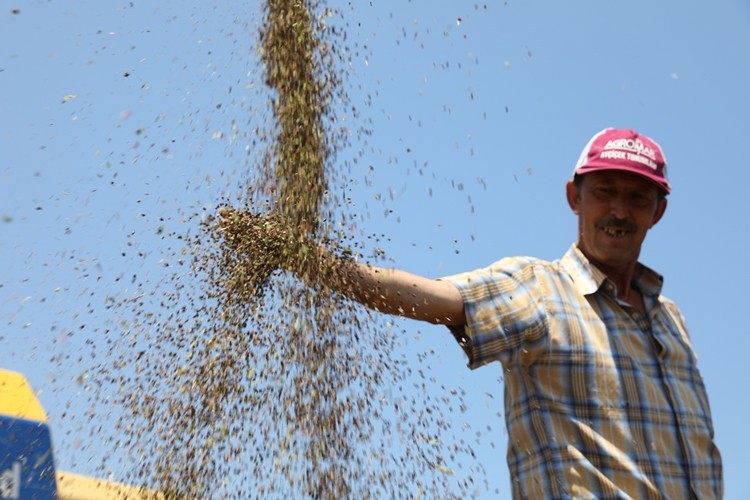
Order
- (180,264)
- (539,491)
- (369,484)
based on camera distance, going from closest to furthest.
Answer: (539,491) < (369,484) < (180,264)

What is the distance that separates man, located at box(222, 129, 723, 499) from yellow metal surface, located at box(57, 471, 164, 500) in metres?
1.19

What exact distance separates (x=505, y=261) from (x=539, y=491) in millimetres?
696

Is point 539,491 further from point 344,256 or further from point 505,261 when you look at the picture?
point 344,256

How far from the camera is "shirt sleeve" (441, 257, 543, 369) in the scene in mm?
2211

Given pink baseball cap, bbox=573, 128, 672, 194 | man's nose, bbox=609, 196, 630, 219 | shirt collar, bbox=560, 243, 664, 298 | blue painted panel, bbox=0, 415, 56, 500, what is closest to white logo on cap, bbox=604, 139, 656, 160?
pink baseball cap, bbox=573, 128, 672, 194

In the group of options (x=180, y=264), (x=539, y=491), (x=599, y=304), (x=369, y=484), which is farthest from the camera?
(x=180, y=264)

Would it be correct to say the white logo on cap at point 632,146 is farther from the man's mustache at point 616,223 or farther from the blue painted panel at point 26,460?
the blue painted panel at point 26,460

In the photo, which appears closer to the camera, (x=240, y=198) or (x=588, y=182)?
(x=588, y=182)

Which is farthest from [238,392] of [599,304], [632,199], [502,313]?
[632,199]

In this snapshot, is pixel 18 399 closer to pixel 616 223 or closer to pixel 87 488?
pixel 87 488

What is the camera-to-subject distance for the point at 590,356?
225 centimetres

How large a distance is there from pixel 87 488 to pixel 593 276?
6.57ft

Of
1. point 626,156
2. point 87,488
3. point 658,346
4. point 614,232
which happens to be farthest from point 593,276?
point 87,488

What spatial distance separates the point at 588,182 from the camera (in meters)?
2.56
